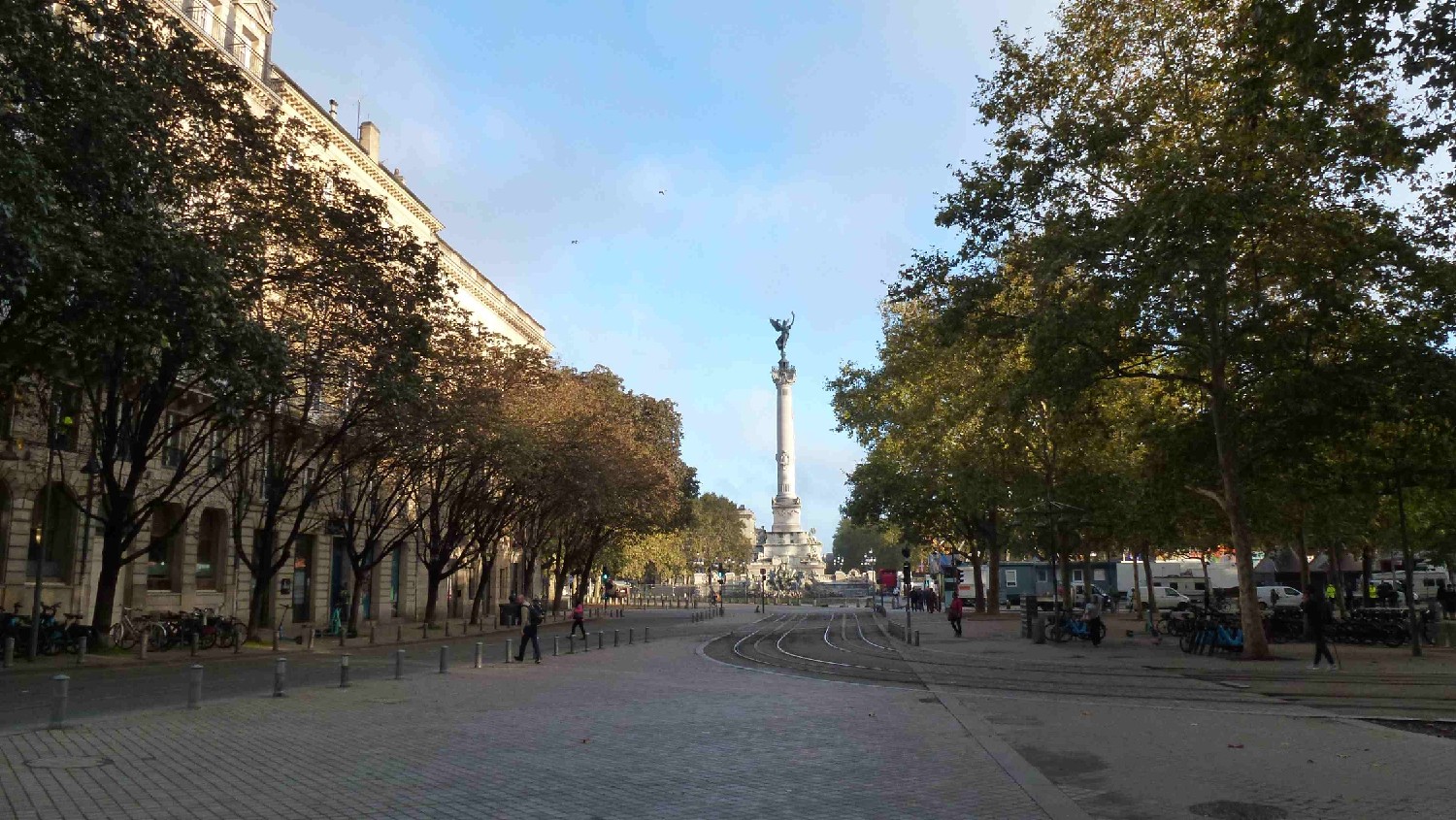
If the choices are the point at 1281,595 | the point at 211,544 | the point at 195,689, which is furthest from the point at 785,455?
the point at 195,689

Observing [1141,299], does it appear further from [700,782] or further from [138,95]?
[138,95]

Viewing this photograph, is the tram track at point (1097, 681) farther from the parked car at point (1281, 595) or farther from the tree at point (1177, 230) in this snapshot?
the parked car at point (1281, 595)

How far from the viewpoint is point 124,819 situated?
301 inches

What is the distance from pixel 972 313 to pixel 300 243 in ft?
53.4

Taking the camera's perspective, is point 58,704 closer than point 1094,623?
Yes

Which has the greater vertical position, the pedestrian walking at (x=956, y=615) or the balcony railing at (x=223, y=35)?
the balcony railing at (x=223, y=35)

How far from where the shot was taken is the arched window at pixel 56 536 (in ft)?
94.0

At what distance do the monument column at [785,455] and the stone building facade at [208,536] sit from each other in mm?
50661

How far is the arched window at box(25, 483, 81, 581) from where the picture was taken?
28.6 meters

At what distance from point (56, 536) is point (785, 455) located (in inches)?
3081

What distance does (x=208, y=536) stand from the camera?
3678 centimetres

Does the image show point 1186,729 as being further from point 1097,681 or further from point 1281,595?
point 1281,595

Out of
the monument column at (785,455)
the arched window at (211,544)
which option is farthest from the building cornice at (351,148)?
the monument column at (785,455)

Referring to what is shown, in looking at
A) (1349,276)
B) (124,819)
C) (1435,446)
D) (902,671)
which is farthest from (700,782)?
(1435,446)
